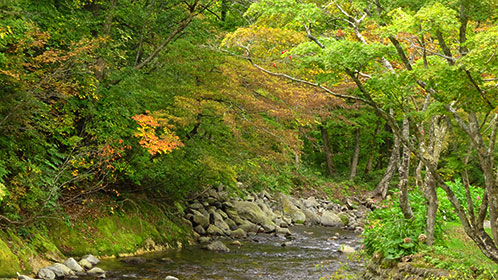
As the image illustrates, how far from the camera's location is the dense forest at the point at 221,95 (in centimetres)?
642

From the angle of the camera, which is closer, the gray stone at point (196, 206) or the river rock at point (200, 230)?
the river rock at point (200, 230)

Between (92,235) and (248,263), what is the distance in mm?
3791

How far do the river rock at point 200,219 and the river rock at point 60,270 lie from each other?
6676 millimetres

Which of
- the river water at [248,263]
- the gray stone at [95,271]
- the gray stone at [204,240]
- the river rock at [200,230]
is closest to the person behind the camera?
the gray stone at [95,271]

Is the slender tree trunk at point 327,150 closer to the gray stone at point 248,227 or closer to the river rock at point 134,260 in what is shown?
the gray stone at point 248,227

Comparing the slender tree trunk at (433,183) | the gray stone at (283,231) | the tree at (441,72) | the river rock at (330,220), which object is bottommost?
the river rock at (330,220)

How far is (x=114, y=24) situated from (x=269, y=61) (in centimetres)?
451

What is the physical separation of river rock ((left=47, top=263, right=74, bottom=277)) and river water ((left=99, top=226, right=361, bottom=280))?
75cm

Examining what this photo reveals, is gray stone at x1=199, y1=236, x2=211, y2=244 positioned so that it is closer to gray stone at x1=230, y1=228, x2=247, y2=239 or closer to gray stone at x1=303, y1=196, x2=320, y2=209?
gray stone at x1=230, y1=228, x2=247, y2=239

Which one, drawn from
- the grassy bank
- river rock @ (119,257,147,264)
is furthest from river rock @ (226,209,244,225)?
river rock @ (119,257,147,264)

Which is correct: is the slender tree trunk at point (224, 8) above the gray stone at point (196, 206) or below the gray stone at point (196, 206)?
above

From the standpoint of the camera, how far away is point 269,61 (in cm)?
1200

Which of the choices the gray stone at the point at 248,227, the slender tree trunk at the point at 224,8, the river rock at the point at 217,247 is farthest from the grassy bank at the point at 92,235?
the slender tree trunk at the point at 224,8

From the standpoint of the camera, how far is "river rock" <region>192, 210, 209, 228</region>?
1498 centimetres
